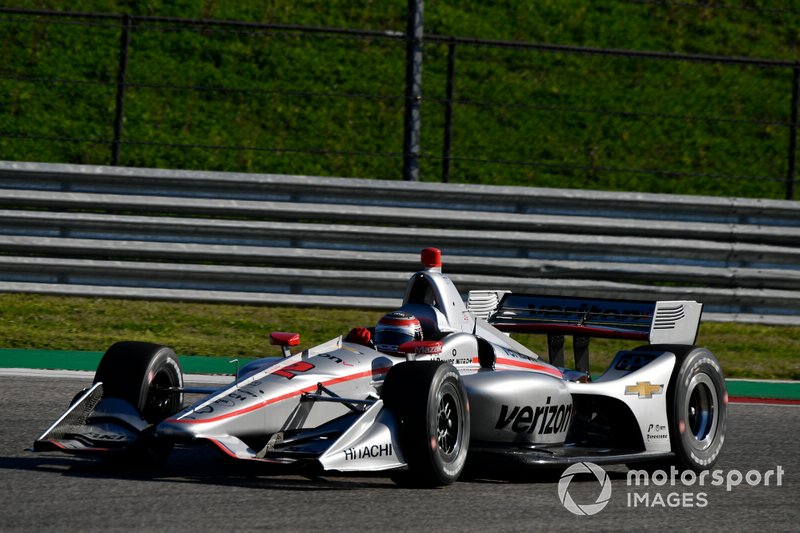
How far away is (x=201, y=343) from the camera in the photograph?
1030 cm

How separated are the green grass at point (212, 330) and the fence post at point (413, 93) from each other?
1342 millimetres

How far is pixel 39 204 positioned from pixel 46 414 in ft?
11.5

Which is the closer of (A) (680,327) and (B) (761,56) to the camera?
(A) (680,327)

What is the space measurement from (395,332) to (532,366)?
31.9 inches

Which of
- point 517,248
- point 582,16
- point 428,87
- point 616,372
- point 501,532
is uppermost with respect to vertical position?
point 582,16

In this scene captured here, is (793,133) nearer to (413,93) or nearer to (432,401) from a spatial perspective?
(413,93)

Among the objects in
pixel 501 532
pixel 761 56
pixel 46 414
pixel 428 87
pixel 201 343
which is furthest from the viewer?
pixel 761 56

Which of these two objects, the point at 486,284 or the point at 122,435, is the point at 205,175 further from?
the point at 122,435

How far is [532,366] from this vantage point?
704 cm

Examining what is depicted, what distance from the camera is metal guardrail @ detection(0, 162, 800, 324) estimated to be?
34.8 feet

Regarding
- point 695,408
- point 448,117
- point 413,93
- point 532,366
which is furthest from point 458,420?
point 448,117

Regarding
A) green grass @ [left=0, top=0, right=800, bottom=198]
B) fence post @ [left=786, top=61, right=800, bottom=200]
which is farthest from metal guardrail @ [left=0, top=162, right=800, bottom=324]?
green grass @ [left=0, top=0, right=800, bottom=198]

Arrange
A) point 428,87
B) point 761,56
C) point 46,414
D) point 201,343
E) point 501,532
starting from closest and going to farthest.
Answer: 1. point 501,532
2. point 46,414
3. point 201,343
4. point 428,87
5. point 761,56

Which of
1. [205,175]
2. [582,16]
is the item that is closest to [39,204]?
[205,175]
